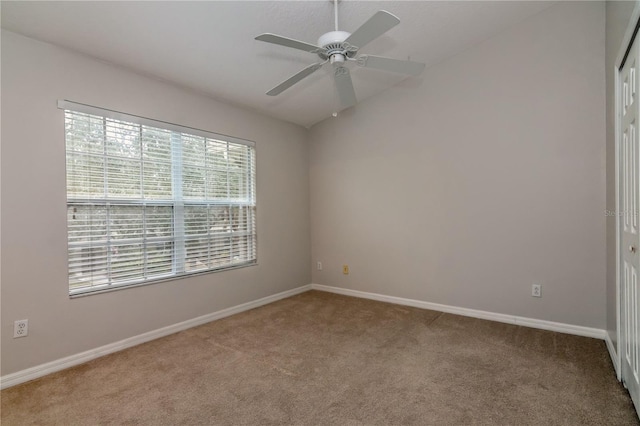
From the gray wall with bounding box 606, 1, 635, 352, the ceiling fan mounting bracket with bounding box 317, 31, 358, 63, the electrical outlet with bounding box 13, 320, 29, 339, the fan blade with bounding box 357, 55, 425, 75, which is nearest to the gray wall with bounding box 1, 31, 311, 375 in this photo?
the electrical outlet with bounding box 13, 320, 29, 339

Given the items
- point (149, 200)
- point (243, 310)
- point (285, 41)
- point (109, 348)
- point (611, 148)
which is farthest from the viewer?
point (243, 310)

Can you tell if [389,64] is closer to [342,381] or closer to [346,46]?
[346,46]

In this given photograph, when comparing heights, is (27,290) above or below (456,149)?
below

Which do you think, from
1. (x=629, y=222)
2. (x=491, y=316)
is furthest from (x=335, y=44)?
(x=491, y=316)

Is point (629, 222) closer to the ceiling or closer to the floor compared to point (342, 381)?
closer to the ceiling

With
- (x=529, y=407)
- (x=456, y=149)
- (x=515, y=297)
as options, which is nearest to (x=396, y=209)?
(x=456, y=149)

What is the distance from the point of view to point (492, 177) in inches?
132

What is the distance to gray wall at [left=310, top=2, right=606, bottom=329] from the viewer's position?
291cm

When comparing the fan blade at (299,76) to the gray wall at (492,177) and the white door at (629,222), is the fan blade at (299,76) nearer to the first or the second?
the white door at (629,222)

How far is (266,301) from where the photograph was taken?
164 inches

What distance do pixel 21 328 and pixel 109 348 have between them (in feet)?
2.10

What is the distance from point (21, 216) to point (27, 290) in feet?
1.77

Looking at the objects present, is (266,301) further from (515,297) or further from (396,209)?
(515,297)

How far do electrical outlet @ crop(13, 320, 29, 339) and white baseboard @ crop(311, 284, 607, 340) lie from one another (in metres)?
3.31
